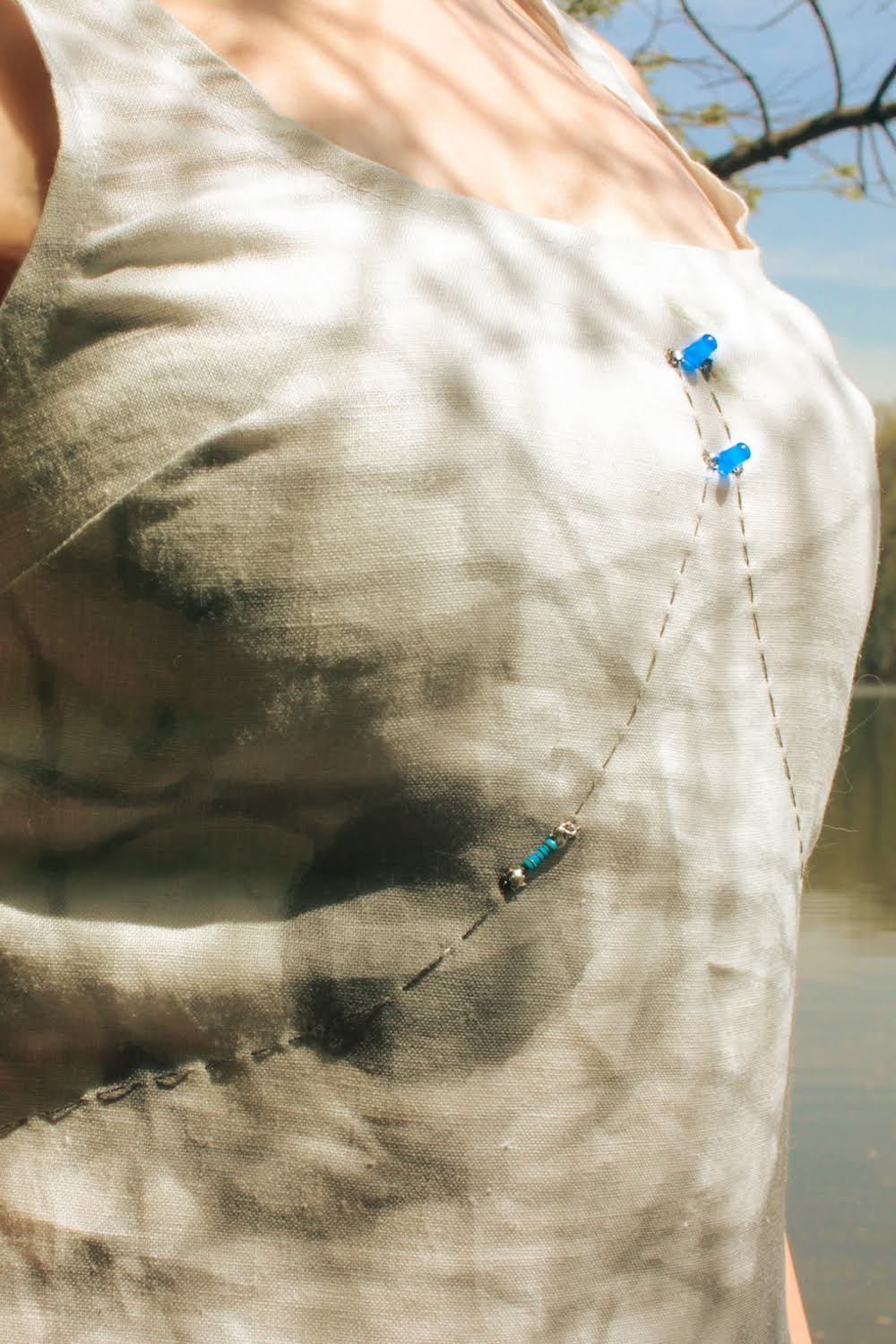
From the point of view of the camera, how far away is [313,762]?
71cm

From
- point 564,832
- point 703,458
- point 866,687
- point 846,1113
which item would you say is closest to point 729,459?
point 703,458

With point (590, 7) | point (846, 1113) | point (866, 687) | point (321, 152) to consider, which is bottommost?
point (846, 1113)

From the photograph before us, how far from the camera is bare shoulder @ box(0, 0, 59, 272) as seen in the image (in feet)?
2.28

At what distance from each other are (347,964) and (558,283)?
0.37 metres

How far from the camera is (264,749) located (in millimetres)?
708

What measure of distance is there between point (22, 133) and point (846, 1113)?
6.38 metres

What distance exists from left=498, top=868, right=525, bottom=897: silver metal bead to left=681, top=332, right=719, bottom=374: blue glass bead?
29 cm

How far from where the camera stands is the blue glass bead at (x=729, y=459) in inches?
30.5

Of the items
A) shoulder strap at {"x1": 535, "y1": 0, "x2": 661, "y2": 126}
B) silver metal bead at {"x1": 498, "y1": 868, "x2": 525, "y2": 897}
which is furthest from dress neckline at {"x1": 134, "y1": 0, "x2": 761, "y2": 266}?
silver metal bead at {"x1": 498, "y1": 868, "x2": 525, "y2": 897}

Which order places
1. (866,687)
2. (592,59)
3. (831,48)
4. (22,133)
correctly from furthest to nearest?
(866,687) < (831,48) < (592,59) < (22,133)

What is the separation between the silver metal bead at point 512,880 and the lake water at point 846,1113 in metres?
0.74

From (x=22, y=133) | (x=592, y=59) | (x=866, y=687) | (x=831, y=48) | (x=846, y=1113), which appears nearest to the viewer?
(x=22, y=133)

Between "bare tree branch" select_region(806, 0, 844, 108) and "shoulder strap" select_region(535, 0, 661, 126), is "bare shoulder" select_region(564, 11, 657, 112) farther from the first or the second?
"bare tree branch" select_region(806, 0, 844, 108)

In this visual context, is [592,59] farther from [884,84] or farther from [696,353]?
[884,84]
